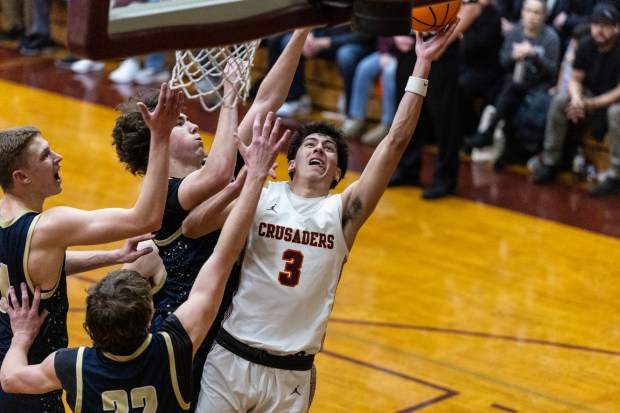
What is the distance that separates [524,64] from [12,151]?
863 cm

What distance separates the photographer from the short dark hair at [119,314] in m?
4.01

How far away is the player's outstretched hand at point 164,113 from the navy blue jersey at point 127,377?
0.78 meters

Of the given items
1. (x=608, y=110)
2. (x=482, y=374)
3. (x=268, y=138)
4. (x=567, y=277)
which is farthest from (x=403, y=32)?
(x=608, y=110)

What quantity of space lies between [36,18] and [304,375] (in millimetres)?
12937

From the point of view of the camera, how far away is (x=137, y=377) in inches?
161

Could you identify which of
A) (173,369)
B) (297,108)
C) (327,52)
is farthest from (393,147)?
(297,108)

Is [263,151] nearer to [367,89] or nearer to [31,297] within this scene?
[31,297]

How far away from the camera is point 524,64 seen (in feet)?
40.6

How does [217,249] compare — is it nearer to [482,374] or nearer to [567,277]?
[482,374]

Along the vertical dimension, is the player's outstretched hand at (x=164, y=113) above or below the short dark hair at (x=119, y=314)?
above

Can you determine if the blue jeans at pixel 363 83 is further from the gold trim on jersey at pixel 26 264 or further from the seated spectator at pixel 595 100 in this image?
the gold trim on jersey at pixel 26 264

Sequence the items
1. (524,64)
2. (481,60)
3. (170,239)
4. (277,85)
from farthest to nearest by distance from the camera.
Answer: (481,60), (524,64), (277,85), (170,239)

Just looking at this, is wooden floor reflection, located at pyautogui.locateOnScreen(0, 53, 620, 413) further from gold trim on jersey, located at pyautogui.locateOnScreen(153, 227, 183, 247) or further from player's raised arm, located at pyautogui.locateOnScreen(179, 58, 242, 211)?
player's raised arm, located at pyautogui.locateOnScreen(179, 58, 242, 211)

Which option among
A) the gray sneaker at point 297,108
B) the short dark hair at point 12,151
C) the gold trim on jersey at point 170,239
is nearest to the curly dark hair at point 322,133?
the gold trim on jersey at point 170,239
